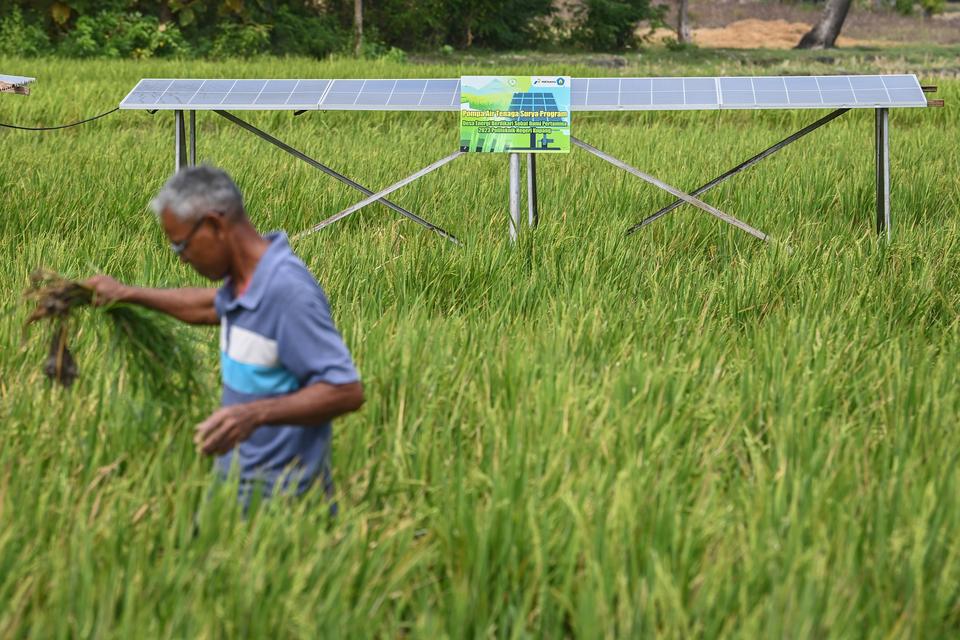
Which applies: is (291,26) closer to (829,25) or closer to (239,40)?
(239,40)

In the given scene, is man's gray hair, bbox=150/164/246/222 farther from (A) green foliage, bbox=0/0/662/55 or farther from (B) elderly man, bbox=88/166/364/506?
(A) green foliage, bbox=0/0/662/55

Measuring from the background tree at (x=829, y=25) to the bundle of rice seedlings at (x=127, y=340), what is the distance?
24.3 metres

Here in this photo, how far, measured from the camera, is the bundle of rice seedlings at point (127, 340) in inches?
99.2

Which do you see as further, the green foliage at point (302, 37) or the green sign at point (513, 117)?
the green foliage at point (302, 37)

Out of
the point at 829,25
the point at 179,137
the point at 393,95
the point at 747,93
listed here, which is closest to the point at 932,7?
the point at 829,25

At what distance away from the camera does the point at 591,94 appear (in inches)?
238

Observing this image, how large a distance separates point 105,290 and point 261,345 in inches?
15.4

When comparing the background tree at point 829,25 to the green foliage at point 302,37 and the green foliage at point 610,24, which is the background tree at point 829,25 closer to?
the green foliage at point 610,24

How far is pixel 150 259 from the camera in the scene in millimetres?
4945

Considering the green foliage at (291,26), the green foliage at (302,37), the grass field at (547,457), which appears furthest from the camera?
the green foliage at (302,37)

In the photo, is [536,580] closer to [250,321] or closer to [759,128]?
[250,321]

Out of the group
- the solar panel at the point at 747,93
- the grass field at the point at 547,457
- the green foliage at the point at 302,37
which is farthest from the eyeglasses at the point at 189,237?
the green foliage at the point at 302,37

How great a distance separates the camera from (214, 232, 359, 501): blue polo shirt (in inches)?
90.2

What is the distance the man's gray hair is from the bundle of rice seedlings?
37 centimetres
